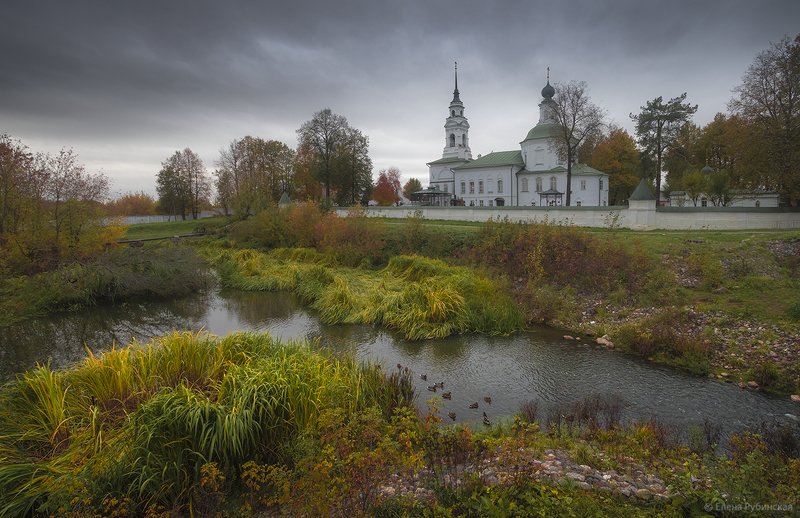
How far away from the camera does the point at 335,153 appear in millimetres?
43969

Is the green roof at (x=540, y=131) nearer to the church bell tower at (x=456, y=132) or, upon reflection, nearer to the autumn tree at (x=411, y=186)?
the church bell tower at (x=456, y=132)

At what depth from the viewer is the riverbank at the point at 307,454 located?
12.2ft

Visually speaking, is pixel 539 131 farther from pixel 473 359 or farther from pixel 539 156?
pixel 473 359

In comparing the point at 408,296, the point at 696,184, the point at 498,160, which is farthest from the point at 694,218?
the point at 498,160

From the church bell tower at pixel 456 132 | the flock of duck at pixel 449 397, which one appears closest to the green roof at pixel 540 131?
the church bell tower at pixel 456 132

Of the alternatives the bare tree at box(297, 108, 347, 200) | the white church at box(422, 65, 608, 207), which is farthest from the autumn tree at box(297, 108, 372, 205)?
the white church at box(422, 65, 608, 207)

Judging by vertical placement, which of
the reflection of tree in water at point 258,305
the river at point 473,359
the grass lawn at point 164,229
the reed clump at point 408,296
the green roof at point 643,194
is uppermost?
the green roof at point 643,194

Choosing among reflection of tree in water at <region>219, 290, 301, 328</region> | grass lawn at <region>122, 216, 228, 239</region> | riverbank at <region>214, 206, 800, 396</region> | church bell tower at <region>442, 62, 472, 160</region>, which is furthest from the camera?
church bell tower at <region>442, 62, 472, 160</region>

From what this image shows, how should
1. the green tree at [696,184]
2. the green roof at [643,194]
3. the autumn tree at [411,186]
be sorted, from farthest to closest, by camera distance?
the autumn tree at [411,186] < the green tree at [696,184] < the green roof at [643,194]

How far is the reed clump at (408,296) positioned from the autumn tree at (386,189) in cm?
3854

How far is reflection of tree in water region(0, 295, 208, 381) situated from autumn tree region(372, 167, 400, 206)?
42754mm

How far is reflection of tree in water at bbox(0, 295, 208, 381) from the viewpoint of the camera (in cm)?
1012

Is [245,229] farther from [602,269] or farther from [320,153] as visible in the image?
[602,269]

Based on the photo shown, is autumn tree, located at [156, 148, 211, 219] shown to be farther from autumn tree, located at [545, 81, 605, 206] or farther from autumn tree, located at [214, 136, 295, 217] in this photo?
autumn tree, located at [545, 81, 605, 206]
